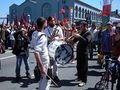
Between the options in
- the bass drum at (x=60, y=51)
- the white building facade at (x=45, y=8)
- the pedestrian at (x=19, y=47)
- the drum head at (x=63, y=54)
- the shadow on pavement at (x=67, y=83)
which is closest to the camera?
the bass drum at (x=60, y=51)

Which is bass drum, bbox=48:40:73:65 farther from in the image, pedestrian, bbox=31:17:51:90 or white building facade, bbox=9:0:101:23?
white building facade, bbox=9:0:101:23

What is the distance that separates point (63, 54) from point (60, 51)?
0.12m

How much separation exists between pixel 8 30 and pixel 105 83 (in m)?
16.6

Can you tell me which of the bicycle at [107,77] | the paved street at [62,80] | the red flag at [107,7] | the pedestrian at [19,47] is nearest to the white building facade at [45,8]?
the red flag at [107,7]

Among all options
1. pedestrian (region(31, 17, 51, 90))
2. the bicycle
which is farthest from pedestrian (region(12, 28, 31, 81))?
pedestrian (region(31, 17, 51, 90))

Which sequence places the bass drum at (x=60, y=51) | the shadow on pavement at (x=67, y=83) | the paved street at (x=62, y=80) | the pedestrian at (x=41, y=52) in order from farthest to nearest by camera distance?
the shadow on pavement at (x=67, y=83) < the paved street at (x=62, y=80) < the bass drum at (x=60, y=51) < the pedestrian at (x=41, y=52)

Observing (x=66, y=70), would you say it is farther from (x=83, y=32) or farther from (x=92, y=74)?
(x=83, y=32)

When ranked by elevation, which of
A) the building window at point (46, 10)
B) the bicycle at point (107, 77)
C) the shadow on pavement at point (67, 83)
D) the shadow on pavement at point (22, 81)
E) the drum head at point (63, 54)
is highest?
the building window at point (46, 10)

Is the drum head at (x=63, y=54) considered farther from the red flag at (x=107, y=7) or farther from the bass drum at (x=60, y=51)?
the red flag at (x=107, y=7)

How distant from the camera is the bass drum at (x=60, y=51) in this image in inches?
292

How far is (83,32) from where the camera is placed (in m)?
8.74

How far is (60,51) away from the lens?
756 centimetres

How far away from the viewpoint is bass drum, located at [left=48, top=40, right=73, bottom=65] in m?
7.41

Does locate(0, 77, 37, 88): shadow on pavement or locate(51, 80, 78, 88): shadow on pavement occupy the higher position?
locate(0, 77, 37, 88): shadow on pavement
